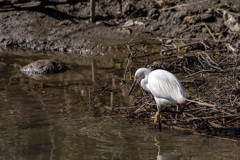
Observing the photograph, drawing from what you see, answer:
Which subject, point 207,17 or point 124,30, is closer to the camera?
point 207,17

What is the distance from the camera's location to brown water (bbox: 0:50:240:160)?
4.61 metres

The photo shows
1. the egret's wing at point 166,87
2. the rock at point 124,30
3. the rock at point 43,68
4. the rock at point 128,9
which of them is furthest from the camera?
the rock at point 128,9

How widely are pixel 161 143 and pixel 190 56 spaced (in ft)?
15.8

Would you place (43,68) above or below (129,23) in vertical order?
below

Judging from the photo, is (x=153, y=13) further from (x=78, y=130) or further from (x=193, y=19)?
(x=78, y=130)

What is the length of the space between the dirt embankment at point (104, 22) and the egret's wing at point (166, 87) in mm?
5460

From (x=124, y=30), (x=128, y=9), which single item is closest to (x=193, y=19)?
(x=124, y=30)

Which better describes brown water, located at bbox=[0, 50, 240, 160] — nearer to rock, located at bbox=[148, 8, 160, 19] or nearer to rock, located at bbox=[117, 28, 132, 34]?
rock, located at bbox=[117, 28, 132, 34]

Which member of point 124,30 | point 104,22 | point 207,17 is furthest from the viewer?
point 104,22

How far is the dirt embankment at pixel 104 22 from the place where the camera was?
11383 millimetres

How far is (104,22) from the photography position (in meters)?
12.2

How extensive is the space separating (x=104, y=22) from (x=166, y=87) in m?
7.11

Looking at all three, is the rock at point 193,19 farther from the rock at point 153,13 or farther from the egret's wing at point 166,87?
the egret's wing at point 166,87

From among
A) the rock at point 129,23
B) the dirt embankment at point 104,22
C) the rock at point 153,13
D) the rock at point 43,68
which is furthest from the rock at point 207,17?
the rock at point 43,68
